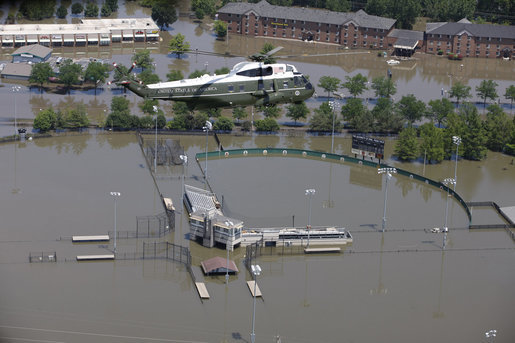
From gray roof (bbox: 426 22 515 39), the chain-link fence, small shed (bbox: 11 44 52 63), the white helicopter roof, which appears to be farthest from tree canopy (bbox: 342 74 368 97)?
the chain-link fence

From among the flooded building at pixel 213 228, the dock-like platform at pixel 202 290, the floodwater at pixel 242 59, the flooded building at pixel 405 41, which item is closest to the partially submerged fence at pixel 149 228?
the flooded building at pixel 213 228

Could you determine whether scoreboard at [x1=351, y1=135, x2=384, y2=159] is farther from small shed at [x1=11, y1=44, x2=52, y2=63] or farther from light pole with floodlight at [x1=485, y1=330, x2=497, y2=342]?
small shed at [x1=11, y1=44, x2=52, y2=63]

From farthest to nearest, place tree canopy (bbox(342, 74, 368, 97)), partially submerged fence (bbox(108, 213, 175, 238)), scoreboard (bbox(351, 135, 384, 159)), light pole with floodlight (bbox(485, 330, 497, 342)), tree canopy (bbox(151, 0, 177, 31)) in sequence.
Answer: tree canopy (bbox(151, 0, 177, 31))
tree canopy (bbox(342, 74, 368, 97))
scoreboard (bbox(351, 135, 384, 159))
partially submerged fence (bbox(108, 213, 175, 238))
light pole with floodlight (bbox(485, 330, 497, 342))

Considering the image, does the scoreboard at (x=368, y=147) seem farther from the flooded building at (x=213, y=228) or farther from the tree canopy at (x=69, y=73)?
the tree canopy at (x=69, y=73)

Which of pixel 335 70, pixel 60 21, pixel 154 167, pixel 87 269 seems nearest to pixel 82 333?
pixel 87 269

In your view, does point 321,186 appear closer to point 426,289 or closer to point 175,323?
point 426,289
